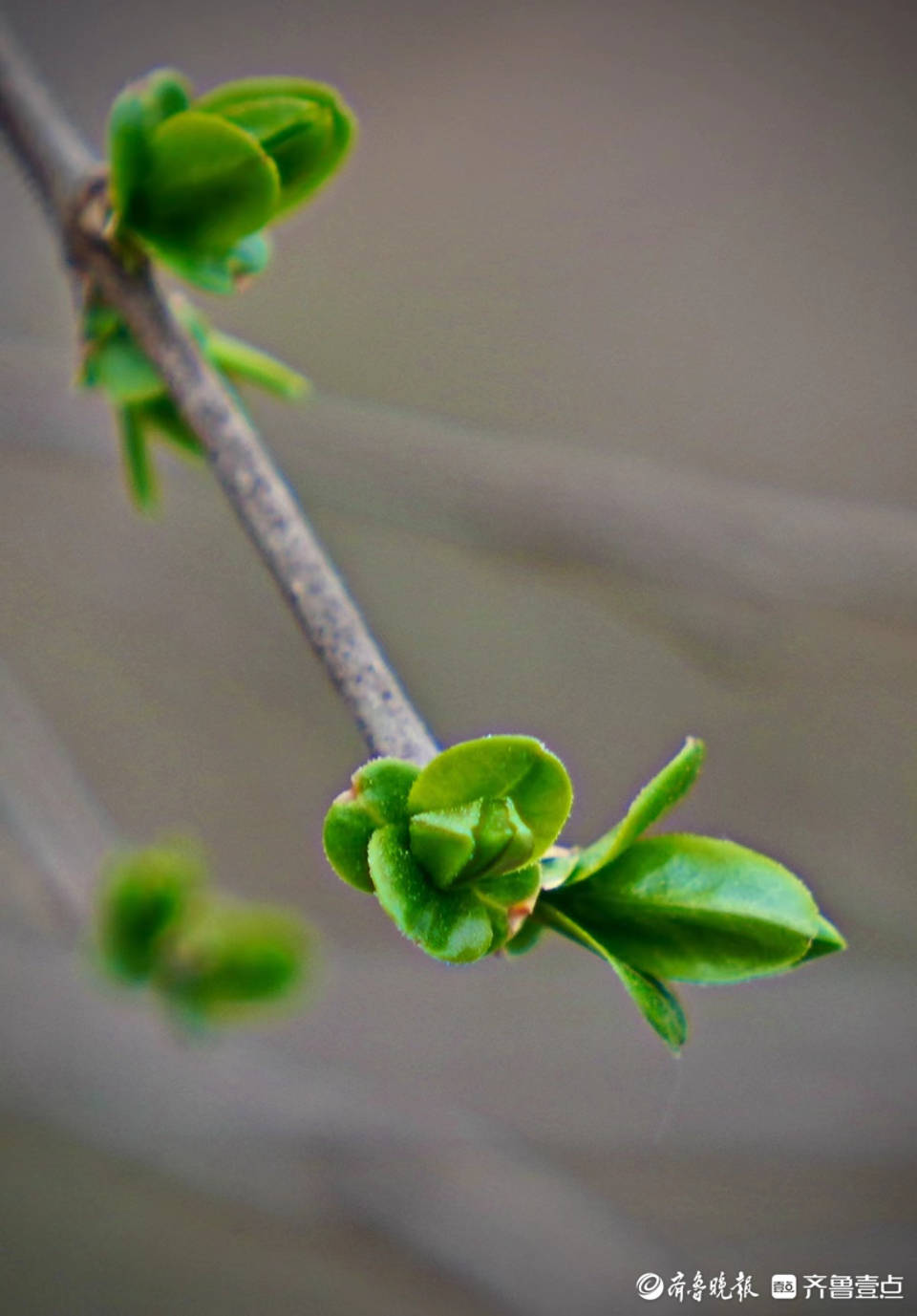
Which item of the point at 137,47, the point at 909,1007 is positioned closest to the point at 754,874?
the point at 909,1007

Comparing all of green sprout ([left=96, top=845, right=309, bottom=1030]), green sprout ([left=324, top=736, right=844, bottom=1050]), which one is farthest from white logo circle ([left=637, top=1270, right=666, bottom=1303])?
green sprout ([left=324, top=736, right=844, bottom=1050])

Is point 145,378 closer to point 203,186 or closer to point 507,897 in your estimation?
point 203,186

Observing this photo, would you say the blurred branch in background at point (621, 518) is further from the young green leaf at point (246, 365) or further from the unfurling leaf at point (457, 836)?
the unfurling leaf at point (457, 836)

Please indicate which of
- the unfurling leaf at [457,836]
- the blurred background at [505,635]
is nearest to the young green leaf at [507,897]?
the unfurling leaf at [457,836]

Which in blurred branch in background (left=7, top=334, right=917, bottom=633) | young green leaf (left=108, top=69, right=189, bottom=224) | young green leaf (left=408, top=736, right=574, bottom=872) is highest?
blurred branch in background (left=7, top=334, right=917, bottom=633)

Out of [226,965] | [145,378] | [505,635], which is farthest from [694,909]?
[505,635]

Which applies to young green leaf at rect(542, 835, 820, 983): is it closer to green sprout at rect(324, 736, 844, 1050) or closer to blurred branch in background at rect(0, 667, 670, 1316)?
green sprout at rect(324, 736, 844, 1050)

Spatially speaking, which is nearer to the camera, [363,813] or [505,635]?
[363,813]

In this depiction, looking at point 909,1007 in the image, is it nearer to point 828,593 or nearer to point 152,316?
point 828,593
